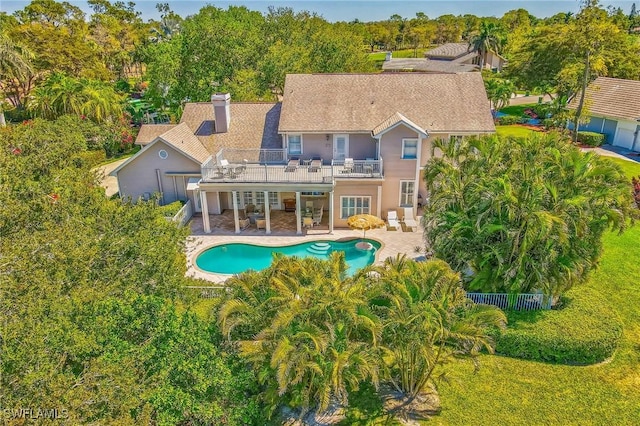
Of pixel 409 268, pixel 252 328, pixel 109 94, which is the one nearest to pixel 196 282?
pixel 252 328

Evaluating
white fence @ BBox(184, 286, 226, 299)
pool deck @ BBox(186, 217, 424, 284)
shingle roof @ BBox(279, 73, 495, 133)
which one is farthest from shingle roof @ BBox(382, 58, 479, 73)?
white fence @ BBox(184, 286, 226, 299)

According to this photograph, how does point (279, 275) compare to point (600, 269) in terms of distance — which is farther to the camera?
point (600, 269)

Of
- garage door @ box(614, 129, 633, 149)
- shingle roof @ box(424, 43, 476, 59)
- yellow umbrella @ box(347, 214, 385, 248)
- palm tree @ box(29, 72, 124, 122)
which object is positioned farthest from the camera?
shingle roof @ box(424, 43, 476, 59)

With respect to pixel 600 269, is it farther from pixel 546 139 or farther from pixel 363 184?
pixel 363 184

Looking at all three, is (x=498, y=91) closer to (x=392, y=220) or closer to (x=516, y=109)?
(x=516, y=109)

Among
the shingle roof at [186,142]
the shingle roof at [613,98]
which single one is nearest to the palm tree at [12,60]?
the shingle roof at [186,142]

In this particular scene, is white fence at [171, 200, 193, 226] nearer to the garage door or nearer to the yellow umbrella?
the yellow umbrella

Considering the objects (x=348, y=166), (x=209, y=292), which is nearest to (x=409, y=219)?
(x=348, y=166)
